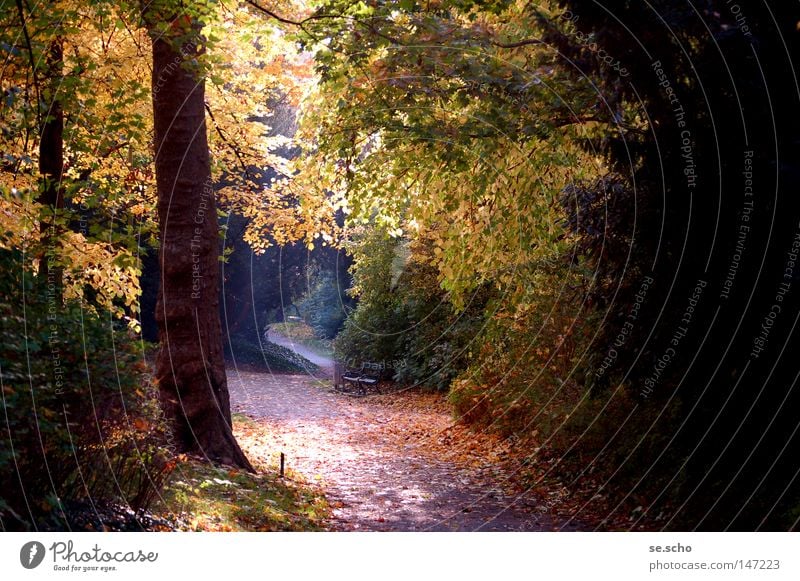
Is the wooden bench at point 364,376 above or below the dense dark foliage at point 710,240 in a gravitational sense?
below

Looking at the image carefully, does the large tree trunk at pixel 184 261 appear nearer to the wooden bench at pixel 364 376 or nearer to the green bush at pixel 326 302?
the wooden bench at pixel 364 376

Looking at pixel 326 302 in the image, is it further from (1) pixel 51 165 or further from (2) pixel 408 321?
(1) pixel 51 165

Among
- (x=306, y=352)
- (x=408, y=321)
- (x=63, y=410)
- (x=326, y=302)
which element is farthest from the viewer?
(x=306, y=352)

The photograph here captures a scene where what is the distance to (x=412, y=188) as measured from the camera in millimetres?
12742

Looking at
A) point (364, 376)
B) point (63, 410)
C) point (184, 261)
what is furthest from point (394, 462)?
point (364, 376)

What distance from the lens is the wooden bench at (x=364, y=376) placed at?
83.6 ft

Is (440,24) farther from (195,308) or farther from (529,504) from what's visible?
(529,504)

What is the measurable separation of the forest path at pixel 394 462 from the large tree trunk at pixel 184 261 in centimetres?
174

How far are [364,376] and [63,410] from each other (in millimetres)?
21084

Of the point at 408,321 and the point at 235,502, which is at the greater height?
the point at 408,321

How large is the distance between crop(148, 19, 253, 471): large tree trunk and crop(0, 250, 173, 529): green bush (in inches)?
109

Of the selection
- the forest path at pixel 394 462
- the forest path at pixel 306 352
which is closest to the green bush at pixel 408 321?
the forest path at pixel 394 462

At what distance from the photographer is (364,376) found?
2658 cm

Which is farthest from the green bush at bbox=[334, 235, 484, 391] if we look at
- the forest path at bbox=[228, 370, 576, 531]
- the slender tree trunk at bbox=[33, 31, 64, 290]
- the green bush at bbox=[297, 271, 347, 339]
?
the slender tree trunk at bbox=[33, 31, 64, 290]
